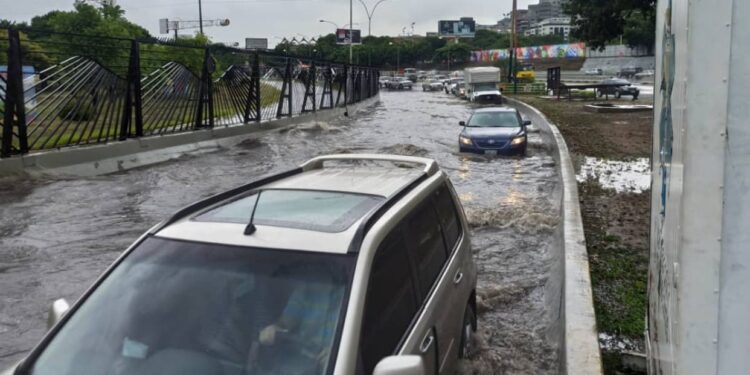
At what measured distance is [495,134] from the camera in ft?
62.2

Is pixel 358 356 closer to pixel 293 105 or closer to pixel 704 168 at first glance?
pixel 704 168

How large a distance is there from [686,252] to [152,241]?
7.84ft

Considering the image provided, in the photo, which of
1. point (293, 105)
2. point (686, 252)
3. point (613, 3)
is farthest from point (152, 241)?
point (293, 105)

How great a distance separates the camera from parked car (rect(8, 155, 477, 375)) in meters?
2.88

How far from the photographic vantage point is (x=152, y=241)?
3.42 meters

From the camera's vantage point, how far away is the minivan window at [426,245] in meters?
3.91

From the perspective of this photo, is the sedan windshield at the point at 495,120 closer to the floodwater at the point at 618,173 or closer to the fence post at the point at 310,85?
the floodwater at the point at 618,173

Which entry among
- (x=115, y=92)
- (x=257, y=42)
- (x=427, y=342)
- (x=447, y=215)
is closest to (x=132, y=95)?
(x=115, y=92)

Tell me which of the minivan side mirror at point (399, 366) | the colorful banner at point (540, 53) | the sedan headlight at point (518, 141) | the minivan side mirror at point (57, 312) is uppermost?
the colorful banner at point (540, 53)

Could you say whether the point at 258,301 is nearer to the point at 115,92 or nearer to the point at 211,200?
the point at 211,200

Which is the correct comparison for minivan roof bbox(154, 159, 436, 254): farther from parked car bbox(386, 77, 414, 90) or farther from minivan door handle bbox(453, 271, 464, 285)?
parked car bbox(386, 77, 414, 90)

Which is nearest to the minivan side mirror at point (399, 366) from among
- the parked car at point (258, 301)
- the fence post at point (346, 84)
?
the parked car at point (258, 301)

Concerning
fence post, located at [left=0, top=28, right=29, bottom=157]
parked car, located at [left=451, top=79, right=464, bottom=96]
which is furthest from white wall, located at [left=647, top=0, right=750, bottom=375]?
parked car, located at [left=451, top=79, right=464, bottom=96]

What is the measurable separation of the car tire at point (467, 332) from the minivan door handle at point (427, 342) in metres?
0.99
